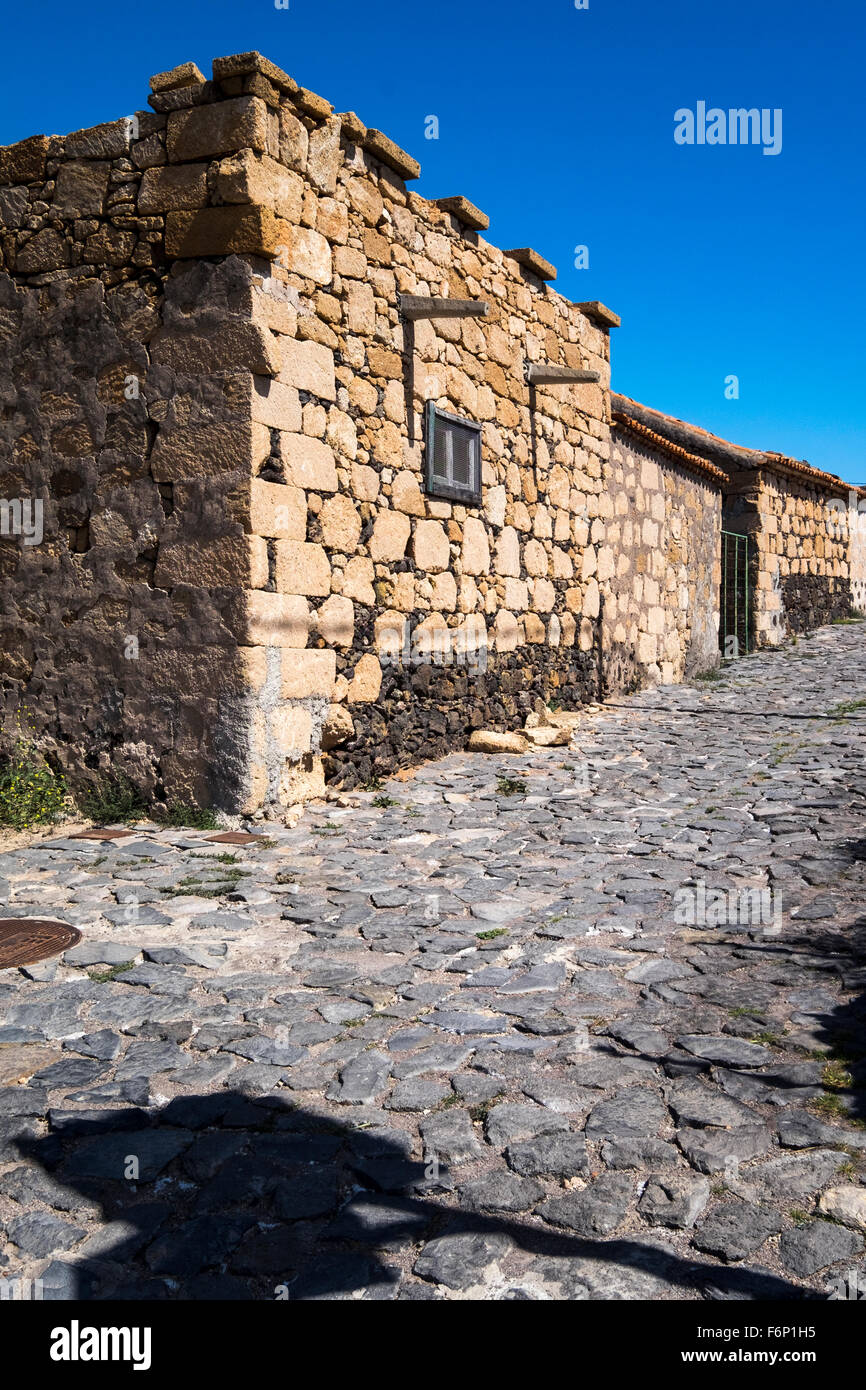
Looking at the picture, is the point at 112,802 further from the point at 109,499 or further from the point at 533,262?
the point at 533,262

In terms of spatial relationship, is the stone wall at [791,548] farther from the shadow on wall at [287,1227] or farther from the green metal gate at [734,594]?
the shadow on wall at [287,1227]

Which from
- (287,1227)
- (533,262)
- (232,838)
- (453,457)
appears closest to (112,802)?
(232,838)

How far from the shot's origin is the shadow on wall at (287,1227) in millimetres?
1995

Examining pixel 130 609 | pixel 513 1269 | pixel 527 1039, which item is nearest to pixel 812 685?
pixel 130 609

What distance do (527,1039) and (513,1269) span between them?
43.3 inches

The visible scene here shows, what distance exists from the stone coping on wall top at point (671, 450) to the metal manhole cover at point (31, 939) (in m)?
8.51

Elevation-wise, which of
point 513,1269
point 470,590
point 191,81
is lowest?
point 513,1269

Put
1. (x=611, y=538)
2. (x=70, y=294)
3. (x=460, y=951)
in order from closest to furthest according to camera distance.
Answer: (x=460, y=951) → (x=70, y=294) → (x=611, y=538)

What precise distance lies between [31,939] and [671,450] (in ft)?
33.7

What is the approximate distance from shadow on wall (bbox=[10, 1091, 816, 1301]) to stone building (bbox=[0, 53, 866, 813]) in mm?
3298

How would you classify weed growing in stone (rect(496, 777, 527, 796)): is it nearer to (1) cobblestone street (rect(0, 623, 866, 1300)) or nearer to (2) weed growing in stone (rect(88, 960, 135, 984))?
(1) cobblestone street (rect(0, 623, 866, 1300))

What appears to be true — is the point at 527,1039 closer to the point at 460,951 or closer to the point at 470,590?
the point at 460,951

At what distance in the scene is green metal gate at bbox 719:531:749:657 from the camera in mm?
14758

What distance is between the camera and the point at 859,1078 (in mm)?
2768
